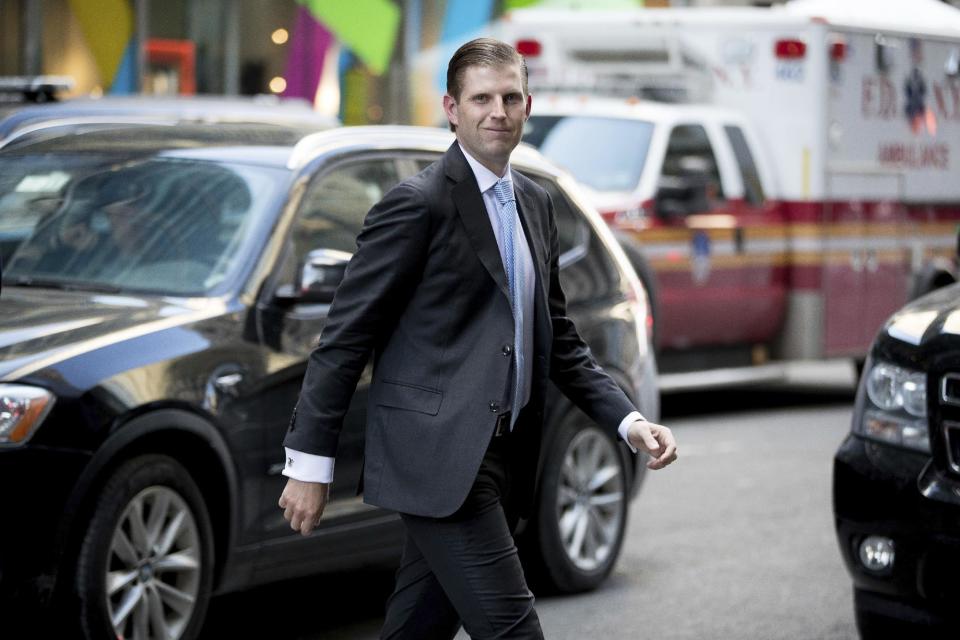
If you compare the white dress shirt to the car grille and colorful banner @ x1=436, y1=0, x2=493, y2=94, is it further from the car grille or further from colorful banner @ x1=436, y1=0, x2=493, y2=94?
colorful banner @ x1=436, y1=0, x2=493, y2=94

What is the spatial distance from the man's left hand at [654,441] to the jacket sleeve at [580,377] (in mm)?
91

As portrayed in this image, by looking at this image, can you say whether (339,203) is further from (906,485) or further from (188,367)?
(906,485)

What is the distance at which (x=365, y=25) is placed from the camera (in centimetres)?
2066

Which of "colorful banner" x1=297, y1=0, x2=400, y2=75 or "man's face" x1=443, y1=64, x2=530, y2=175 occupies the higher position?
"man's face" x1=443, y1=64, x2=530, y2=175

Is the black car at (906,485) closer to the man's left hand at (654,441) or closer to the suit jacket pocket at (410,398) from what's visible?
the man's left hand at (654,441)

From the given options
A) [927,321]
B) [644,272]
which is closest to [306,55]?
[644,272]

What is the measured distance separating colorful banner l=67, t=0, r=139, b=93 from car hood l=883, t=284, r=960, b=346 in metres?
12.5

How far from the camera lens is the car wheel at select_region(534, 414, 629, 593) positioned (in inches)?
286

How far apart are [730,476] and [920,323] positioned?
4.75 m

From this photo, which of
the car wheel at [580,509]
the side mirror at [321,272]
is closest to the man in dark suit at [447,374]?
the side mirror at [321,272]

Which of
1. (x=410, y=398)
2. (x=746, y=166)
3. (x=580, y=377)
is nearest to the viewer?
(x=410, y=398)

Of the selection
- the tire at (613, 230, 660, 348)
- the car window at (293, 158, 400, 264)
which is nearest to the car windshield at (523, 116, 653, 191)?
the tire at (613, 230, 660, 348)

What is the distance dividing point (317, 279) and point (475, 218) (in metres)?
1.93

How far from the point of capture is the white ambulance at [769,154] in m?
13.3
